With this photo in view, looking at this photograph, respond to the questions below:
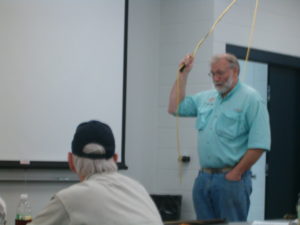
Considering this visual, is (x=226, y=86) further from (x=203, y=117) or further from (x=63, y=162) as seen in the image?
(x=63, y=162)

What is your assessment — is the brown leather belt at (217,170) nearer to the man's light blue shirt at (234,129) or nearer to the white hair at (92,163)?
the man's light blue shirt at (234,129)

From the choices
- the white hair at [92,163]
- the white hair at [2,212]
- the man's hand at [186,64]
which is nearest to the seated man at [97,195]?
the white hair at [92,163]

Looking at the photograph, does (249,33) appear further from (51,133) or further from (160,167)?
(51,133)

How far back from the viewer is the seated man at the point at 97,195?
78.7 inches

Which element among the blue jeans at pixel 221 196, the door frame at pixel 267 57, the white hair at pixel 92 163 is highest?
the door frame at pixel 267 57

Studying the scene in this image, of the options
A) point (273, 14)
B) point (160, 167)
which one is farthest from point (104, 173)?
point (273, 14)

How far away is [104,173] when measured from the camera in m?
2.16

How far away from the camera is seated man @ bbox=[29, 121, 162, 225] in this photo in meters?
2.00

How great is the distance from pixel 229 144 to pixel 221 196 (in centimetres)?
32

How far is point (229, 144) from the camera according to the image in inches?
158

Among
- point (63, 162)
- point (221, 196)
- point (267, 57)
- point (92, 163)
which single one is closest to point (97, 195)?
point (92, 163)

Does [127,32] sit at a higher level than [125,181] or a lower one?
higher

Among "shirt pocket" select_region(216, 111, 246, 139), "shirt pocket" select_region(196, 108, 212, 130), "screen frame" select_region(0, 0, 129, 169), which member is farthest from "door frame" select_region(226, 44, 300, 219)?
"shirt pocket" select_region(216, 111, 246, 139)

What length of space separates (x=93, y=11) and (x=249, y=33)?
144cm
